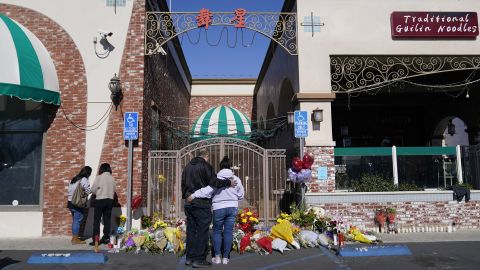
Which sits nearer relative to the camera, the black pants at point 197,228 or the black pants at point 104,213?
the black pants at point 197,228

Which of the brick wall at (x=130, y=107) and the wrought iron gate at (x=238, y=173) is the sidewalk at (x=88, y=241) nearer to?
the brick wall at (x=130, y=107)

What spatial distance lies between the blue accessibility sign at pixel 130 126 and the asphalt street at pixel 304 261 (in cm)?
281

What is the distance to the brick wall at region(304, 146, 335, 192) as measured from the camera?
9.96 m

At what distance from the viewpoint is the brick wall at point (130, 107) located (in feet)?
31.7

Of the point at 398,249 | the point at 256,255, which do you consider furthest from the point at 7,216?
the point at 398,249

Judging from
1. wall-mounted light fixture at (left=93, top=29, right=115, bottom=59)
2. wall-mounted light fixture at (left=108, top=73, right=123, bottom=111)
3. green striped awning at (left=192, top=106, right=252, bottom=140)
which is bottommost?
wall-mounted light fixture at (left=108, top=73, right=123, bottom=111)

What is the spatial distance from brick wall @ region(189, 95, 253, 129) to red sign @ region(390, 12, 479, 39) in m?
14.1

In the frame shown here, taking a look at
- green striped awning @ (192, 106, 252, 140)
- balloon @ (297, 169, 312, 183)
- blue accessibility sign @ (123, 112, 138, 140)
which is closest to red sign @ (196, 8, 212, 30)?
blue accessibility sign @ (123, 112, 138, 140)

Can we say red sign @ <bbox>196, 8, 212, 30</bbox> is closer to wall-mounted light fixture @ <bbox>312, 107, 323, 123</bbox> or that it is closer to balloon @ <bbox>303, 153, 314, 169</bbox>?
wall-mounted light fixture @ <bbox>312, 107, 323, 123</bbox>

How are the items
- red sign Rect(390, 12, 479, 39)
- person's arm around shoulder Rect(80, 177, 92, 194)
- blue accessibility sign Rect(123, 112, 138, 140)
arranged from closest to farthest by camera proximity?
person's arm around shoulder Rect(80, 177, 92, 194), blue accessibility sign Rect(123, 112, 138, 140), red sign Rect(390, 12, 479, 39)

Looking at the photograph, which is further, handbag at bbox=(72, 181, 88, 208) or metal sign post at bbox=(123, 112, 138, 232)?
metal sign post at bbox=(123, 112, 138, 232)

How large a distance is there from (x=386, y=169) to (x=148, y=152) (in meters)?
6.11

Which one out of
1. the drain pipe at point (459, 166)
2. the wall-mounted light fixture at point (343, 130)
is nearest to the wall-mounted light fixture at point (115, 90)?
the drain pipe at point (459, 166)

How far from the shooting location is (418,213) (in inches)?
392
